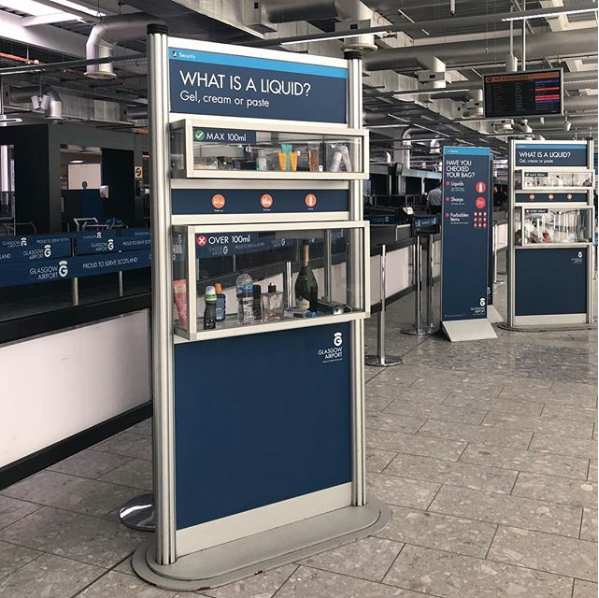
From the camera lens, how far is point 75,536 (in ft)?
9.87

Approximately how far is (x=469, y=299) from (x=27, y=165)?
744cm

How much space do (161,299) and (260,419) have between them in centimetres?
64

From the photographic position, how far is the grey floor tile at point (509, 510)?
3.10 meters

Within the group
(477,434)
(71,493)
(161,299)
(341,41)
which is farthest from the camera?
(341,41)

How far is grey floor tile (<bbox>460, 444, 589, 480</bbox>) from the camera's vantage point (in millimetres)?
3734

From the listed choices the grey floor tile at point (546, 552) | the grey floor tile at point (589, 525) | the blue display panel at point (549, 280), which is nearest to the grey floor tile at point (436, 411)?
the grey floor tile at point (589, 525)

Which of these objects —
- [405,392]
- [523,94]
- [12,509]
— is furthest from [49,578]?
[523,94]

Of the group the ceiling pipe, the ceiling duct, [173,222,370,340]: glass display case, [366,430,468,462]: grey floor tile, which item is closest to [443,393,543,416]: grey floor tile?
[366,430,468,462]: grey floor tile

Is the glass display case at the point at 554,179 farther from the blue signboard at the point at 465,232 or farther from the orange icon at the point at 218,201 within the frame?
the orange icon at the point at 218,201

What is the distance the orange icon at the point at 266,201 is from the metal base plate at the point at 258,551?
1.31 meters

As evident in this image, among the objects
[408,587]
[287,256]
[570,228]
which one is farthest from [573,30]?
[408,587]

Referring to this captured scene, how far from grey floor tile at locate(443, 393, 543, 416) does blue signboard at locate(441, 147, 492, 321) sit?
238 cm

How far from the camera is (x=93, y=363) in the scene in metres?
4.09

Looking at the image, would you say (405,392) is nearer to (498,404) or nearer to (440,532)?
(498,404)
